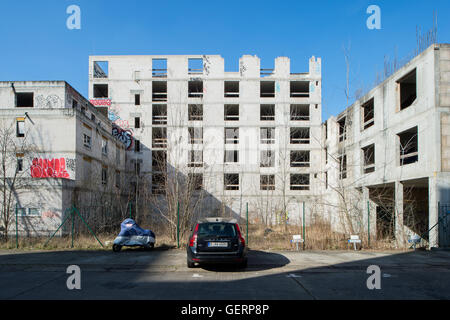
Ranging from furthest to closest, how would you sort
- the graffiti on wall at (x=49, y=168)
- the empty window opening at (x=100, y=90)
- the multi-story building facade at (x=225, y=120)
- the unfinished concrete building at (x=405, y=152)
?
the empty window opening at (x=100, y=90)
the multi-story building facade at (x=225, y=120)
the graffiti on wall at (x=49, y=168)
the unfinished concrete building at (x=405, y=152)

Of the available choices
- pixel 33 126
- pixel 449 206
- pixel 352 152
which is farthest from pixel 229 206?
pixel 449 206

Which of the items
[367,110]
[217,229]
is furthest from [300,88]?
[217,229]

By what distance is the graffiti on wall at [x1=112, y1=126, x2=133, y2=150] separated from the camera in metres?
34.4

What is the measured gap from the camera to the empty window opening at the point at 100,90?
36.5 m

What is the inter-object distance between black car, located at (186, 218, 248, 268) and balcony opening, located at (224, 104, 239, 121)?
26.6 meters

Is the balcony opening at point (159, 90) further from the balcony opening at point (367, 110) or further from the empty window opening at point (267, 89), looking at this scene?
the balcony opening at point (367, 110)

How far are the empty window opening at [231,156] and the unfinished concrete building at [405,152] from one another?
11869 mm

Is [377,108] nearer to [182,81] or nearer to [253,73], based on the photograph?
[253,73]

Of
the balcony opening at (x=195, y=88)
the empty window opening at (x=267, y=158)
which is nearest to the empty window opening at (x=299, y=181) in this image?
the empty window opening at (x=267, y=158)

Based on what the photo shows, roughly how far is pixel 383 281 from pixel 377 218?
15139 mm

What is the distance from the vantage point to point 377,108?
19062 millimetres

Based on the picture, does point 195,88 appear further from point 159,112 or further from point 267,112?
point 267,112

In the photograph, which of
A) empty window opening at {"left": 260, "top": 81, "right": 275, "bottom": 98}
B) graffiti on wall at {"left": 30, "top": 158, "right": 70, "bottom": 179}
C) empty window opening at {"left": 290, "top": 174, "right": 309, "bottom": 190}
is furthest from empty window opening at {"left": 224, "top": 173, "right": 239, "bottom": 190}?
graffiti on wall at {"left": 30, "top": 158, "right": 70, "bottom": 179}

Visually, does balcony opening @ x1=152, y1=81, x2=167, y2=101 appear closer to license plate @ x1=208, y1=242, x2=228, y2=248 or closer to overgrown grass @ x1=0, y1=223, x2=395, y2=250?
overgrown grass @ x1=0, y1=223, x2=395, y2=250
